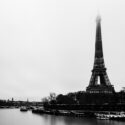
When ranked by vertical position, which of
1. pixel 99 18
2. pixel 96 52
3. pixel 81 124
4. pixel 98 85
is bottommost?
pixel 81 124

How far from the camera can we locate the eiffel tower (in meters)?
91.7

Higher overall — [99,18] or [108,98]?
[99,18]

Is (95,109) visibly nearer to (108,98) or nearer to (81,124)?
(108,98)

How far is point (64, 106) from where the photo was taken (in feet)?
306

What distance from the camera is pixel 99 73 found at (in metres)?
93.2

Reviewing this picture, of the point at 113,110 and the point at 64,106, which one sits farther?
the point at 64,106

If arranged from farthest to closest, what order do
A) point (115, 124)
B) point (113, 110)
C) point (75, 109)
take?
point (75, 109) < point (113, 110) < point (115, 124)

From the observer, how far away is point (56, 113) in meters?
80.8

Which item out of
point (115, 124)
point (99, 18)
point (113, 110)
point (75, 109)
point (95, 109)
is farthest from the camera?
point (99, 18)

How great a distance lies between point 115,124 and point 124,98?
134 ft

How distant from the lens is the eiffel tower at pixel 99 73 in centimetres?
9169

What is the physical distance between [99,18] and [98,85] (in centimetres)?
1838

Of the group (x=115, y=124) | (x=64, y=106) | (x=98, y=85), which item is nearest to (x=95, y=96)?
(x=98, y=85)

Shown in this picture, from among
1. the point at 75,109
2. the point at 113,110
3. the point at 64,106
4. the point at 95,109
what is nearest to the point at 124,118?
the point at 113,110
